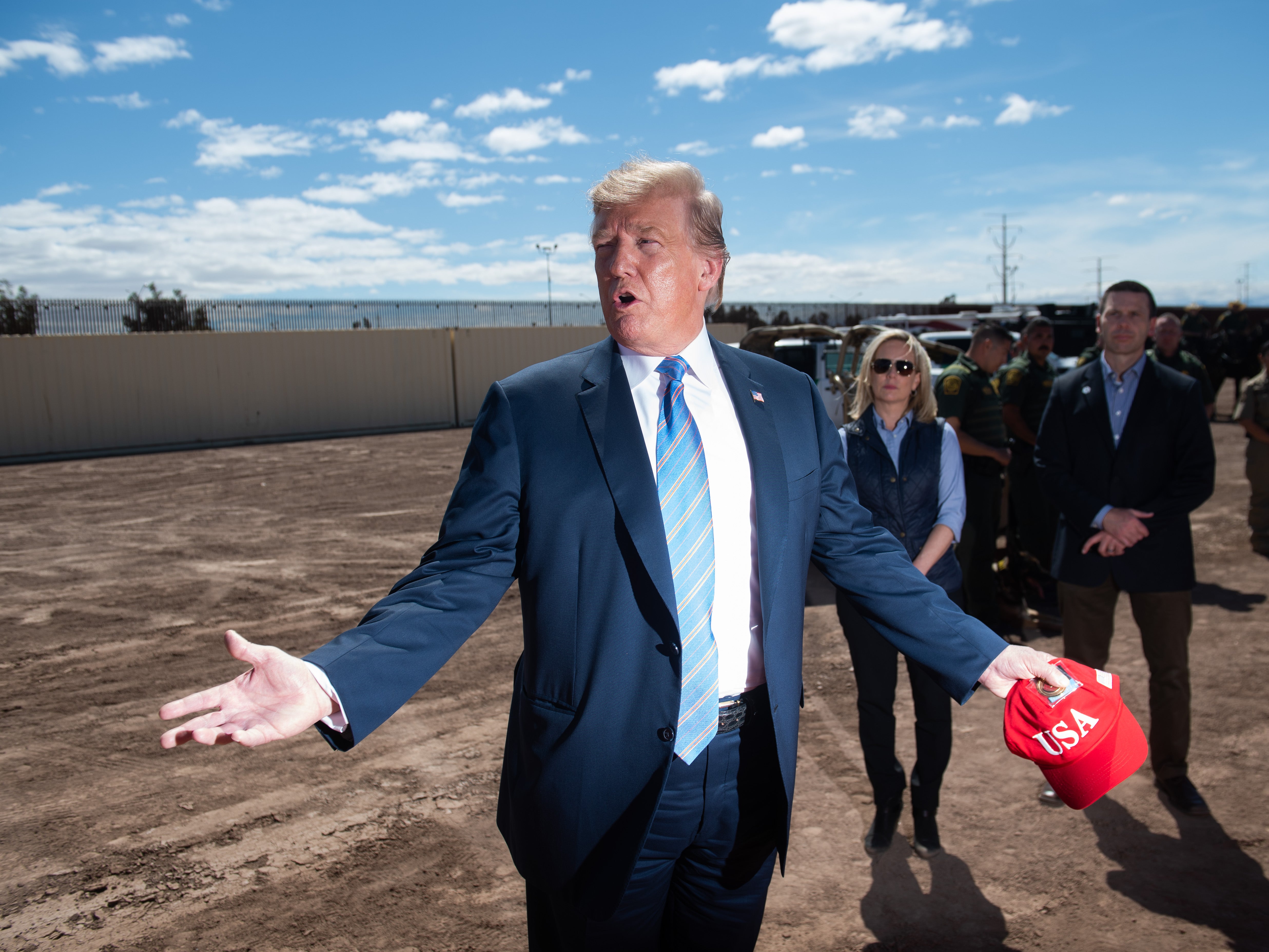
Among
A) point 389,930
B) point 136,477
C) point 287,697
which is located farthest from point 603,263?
point 136,477

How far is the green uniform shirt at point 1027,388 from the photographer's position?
6.98 m

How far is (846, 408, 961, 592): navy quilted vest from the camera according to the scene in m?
3.58

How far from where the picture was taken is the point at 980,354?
6277 millimetres

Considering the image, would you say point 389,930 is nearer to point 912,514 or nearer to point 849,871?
point 849,871

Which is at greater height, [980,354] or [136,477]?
[980,354]

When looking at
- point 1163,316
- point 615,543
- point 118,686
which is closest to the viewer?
point 615,543

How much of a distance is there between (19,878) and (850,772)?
354 centimetres

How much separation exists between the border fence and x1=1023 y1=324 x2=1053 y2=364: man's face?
1167 cm

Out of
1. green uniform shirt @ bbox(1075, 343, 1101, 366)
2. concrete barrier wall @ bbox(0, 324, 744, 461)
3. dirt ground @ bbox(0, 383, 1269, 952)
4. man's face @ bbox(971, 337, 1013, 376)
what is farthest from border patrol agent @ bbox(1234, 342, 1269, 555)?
concrete barrier wall @ bbox(0, 324, 744, 461)

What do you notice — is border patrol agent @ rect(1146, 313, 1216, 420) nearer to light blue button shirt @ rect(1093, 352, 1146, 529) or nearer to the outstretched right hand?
light blue button shirt @ rect(1093, 352, 1146, 529)

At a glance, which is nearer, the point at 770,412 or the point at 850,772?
the point at 770,412

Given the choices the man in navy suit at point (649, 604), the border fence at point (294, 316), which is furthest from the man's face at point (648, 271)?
the border fence at point (294, 316)

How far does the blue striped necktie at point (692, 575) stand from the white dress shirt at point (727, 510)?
1.2 inches

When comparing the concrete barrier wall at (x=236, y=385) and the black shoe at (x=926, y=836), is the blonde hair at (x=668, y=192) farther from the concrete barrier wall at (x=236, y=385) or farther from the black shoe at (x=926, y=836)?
the concrete barrier wall at (x=236, y=385)
